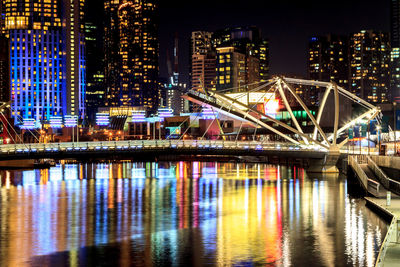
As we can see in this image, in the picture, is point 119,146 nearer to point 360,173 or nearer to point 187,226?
point 360,173

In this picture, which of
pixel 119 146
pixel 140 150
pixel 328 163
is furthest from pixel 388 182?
pixel 119 146

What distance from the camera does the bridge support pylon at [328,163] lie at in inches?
4099

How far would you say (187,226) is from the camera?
5397cm

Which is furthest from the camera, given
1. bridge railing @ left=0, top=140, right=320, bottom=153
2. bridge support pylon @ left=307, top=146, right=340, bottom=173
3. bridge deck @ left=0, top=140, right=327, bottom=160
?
bridge support pylon @ left=307, top=146, right=340, bottom=173

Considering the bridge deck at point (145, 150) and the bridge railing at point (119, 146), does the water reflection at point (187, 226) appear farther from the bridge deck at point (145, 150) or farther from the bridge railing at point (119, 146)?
the bridge railing at point (119, 146)

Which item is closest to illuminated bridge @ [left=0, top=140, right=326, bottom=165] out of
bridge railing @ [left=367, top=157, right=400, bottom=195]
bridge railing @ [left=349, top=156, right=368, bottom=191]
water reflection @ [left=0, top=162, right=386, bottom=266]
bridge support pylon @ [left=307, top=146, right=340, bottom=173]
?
bridge support pylon @ [left=307, top=146, right=340, bottom=173]

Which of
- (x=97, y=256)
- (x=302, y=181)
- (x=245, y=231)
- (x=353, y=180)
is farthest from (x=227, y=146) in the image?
(x=97, y=256)

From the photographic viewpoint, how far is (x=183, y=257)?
135 feet

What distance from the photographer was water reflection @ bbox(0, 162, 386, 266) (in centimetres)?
4119

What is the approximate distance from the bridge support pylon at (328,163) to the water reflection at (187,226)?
17.4 m

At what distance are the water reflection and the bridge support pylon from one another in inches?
684

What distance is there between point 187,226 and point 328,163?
186 feet

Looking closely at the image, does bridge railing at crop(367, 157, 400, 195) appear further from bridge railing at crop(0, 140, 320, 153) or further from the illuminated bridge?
bridge railing at crop(0, 140, 320, 153)

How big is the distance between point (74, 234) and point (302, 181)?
52.0 m
